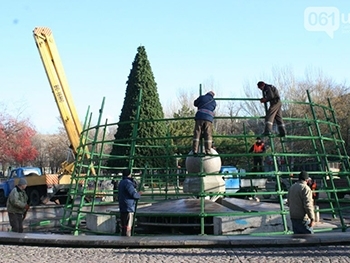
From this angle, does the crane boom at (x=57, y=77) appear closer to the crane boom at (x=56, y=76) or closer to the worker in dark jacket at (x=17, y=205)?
the crane boom at (x=56, y=76)

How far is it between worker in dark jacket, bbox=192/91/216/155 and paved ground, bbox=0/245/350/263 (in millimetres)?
3251

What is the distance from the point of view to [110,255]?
865cm

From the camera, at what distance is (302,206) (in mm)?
9578

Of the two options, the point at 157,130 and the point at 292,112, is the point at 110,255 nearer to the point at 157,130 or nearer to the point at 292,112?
the point at 157,130

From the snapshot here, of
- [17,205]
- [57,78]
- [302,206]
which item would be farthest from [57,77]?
[302,206]

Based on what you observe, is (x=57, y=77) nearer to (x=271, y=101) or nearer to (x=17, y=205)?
(x=17, y=205)

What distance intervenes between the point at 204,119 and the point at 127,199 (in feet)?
8.43

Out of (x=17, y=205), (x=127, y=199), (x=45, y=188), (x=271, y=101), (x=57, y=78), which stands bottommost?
(x=127, y=199)

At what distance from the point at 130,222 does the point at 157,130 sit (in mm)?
35871

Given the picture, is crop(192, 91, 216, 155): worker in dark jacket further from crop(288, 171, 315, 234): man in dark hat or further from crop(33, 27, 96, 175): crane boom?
crop(33, 27, 96, 175): crane boom

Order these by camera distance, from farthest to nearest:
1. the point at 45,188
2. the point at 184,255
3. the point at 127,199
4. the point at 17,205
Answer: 1. the point at 45,188
2. the point at 17,205
3. the point at 127,199
4. the point at 184,255

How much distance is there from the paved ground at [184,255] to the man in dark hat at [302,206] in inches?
35.0

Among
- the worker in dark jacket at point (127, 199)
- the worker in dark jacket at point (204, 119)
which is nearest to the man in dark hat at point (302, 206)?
the worker in dark jacket at point (204, 119)

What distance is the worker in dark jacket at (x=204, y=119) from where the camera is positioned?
37.9 feet
